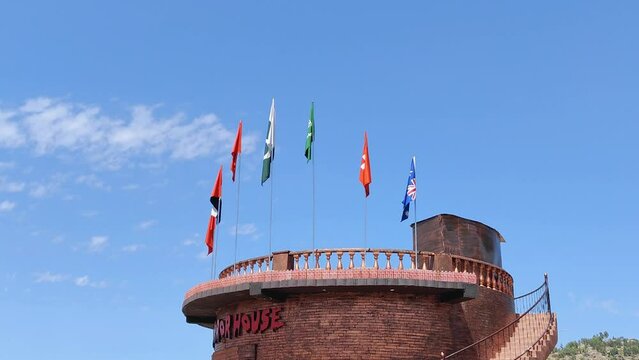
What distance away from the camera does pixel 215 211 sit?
30.8 m

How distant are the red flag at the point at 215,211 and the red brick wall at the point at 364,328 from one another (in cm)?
610

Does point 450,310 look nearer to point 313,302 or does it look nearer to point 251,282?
point 313,302

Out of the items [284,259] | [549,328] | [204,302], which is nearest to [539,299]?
[549,328]

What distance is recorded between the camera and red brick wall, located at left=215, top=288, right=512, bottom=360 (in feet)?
76.8

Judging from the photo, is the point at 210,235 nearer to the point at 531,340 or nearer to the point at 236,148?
the point at 236,148

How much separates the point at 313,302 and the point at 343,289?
1.20 m

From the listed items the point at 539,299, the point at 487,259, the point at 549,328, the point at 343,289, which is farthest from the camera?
the point at 487,259

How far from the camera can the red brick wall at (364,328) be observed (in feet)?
76.8

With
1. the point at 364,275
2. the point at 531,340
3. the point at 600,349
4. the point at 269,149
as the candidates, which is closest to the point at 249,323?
the point at 364,275

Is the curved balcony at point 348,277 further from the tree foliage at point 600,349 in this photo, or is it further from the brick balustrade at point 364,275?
the tree foliage at point 600,349

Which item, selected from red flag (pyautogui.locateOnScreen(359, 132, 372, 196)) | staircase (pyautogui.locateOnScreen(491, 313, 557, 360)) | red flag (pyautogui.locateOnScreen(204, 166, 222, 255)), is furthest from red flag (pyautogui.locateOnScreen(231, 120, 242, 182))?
staircase (pyautogui.locateOnScreen(491, 313, 557, 360))

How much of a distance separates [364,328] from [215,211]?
9.93m

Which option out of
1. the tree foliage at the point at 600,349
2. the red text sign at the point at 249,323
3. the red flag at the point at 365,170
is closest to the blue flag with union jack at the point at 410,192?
→ the red flag at the point at 365,170

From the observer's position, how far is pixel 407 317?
→ 24.0m
